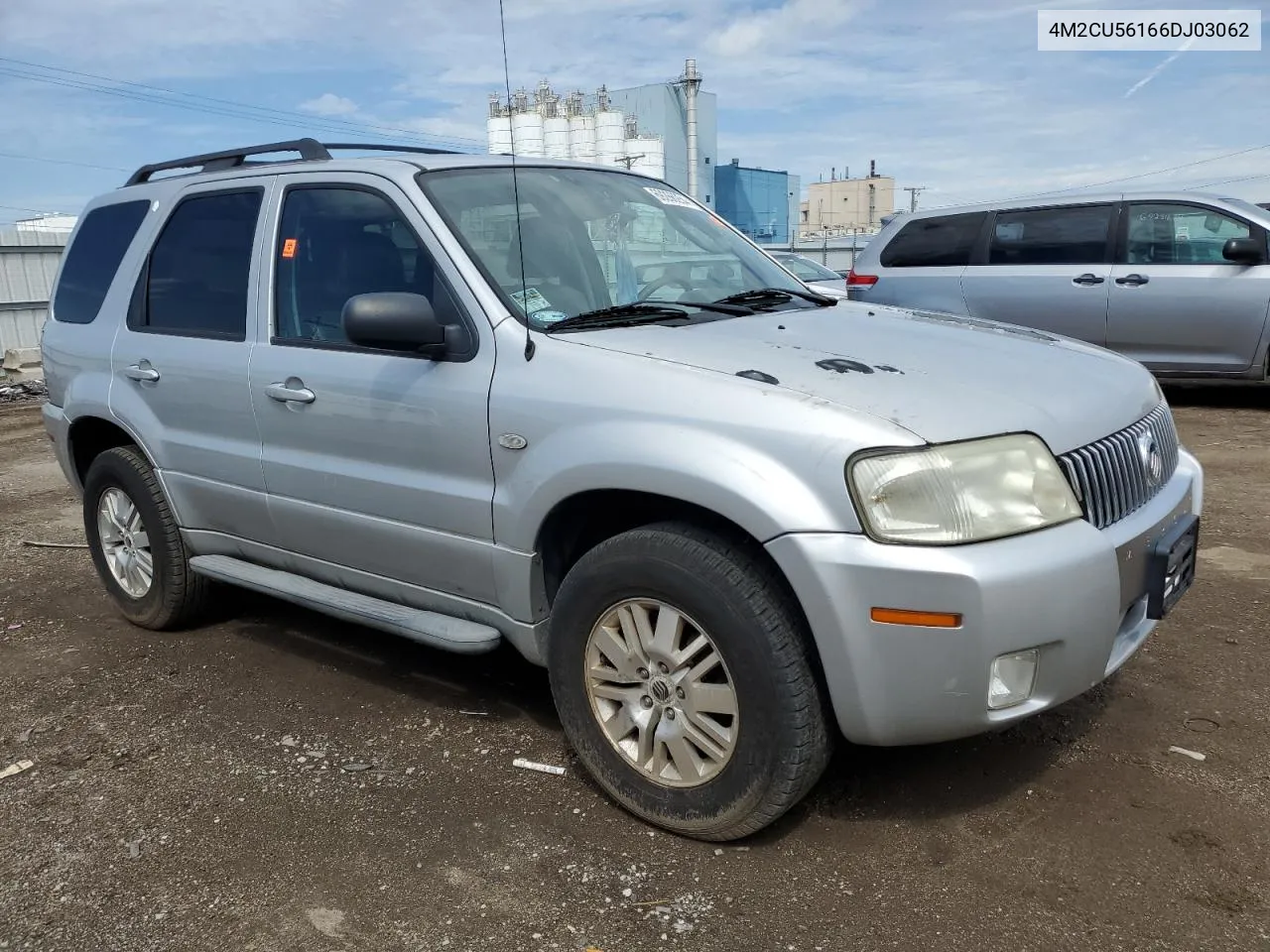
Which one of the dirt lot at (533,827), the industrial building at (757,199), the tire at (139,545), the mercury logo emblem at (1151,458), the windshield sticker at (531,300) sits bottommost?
the dirt lot at (533,827)

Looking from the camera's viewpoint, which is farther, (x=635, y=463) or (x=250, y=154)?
(x=250, y=154)

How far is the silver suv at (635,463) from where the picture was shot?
8.00 ft

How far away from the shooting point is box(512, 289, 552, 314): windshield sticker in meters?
3.17

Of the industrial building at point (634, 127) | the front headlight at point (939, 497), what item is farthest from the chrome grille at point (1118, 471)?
the industrial building at point (634, 127)

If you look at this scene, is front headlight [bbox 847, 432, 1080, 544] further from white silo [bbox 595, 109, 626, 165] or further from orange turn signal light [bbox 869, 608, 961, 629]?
white silo [bbox 595, 109, 626, 165]

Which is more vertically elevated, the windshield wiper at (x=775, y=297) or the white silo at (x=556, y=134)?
the white silo at (x=556, y=134)

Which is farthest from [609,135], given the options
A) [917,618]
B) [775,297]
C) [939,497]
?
[917,618]

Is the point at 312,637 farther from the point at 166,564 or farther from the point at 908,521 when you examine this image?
the point at 908,521

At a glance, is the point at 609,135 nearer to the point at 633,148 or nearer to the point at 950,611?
the point at 633,148

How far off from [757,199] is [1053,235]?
42.7 m

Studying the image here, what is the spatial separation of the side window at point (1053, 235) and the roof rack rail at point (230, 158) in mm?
6902

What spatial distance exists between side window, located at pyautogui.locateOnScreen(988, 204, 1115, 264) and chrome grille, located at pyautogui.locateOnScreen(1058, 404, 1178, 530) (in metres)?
6.48

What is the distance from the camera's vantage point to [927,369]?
9.27 ft

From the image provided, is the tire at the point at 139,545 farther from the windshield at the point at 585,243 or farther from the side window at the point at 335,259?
the windshield at the point at 585,243
